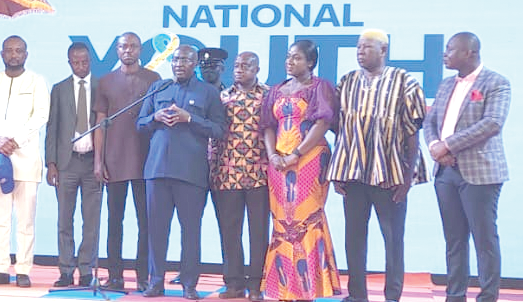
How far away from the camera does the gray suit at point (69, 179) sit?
18.9 ft

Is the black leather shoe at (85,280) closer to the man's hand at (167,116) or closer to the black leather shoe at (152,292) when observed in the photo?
the black leather shoe at (152,292)

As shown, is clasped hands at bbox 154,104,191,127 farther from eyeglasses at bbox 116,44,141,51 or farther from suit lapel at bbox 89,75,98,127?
suit lapel at bbox 89,75,98,127

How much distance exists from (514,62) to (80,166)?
11.6 ft

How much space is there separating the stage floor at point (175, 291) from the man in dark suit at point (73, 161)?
0.30 m

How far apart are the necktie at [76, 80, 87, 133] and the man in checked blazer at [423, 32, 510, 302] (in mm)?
2402

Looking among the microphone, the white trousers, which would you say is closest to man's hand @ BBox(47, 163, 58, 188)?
the white trousers

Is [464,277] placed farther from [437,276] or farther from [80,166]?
[80,166]

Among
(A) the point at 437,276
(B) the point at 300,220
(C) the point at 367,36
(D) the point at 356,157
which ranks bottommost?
(A) the point at 437,276

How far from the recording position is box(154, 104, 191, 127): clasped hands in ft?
16.7

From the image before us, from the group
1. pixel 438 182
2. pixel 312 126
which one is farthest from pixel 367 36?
pixel 438 182

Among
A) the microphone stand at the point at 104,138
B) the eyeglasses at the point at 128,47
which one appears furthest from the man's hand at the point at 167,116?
the eyeglasses at the point at 128,47

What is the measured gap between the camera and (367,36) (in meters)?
4.80

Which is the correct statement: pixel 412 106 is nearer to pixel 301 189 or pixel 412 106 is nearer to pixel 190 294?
pixel 301 189

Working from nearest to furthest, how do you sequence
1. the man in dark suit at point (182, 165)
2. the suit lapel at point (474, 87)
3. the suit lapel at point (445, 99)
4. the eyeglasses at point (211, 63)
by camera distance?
the suit lapel at point (474, 87), the suit lapel at point (445, 99), the man in dark suit at point (182, 165), the eyeglasses at point (211, 63)
